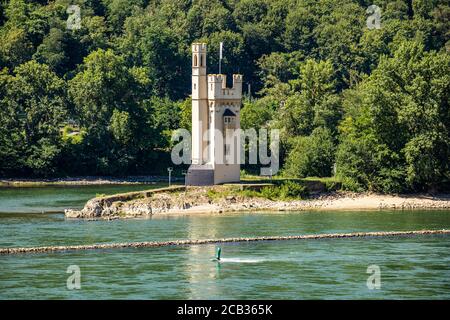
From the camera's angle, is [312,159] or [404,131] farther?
[312,159]

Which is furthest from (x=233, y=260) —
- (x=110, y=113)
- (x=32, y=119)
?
(x=110, y=113)

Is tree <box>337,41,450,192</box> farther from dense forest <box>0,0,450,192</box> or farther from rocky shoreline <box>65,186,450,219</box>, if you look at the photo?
rocky shoreline <box>65,186,450,219</box>

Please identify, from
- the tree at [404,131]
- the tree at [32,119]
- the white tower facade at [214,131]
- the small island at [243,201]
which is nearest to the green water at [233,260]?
the small island at [243,201]

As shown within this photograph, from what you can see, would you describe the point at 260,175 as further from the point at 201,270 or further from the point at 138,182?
the point at 201,270

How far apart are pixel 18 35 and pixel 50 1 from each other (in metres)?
21.6

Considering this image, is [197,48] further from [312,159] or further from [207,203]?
[312,159]

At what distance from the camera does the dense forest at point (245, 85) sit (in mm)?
114250

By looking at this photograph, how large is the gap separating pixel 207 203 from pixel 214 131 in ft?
17.6

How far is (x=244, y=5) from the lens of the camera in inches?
7146

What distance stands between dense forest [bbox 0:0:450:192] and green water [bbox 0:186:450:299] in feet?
33.7

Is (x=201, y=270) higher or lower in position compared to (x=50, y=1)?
lower

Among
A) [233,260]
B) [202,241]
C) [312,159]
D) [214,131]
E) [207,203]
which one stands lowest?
[233,260]

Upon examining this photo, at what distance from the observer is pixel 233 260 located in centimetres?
8319
